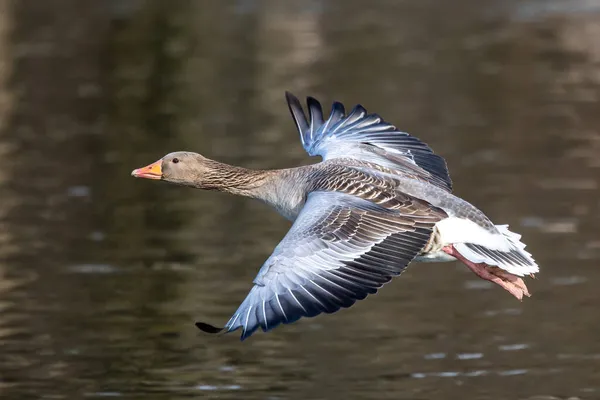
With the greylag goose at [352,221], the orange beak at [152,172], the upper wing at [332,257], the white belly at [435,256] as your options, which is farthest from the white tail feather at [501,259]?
the orange beak at [152,172]

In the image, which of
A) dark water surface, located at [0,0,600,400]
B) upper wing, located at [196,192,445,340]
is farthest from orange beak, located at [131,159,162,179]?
upper wing, located at [196,192,445,340]

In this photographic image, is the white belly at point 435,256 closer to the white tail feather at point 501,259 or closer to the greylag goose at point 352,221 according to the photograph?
the greylag goose at point 352,221

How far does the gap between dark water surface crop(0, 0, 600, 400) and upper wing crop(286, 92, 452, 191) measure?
6.31 ft

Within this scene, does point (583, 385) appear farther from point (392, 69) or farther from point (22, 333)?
point (392, 69)

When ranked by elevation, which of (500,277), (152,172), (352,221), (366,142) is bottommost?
(500,277)

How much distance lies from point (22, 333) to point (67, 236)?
431 cm

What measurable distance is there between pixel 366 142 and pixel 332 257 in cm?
344

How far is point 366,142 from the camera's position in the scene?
1329 cm

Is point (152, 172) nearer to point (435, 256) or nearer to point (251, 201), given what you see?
point (435, 256)

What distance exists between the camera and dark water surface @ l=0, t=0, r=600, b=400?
42.9ft

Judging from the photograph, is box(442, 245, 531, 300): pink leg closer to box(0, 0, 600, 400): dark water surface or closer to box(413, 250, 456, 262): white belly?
box(413, 250, 456, 262): white belly

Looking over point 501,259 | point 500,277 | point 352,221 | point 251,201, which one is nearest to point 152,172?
point 352,221

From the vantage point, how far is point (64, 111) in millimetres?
28328

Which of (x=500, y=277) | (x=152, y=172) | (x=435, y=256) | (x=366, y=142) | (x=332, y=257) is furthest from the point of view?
(x=366, y=142)
